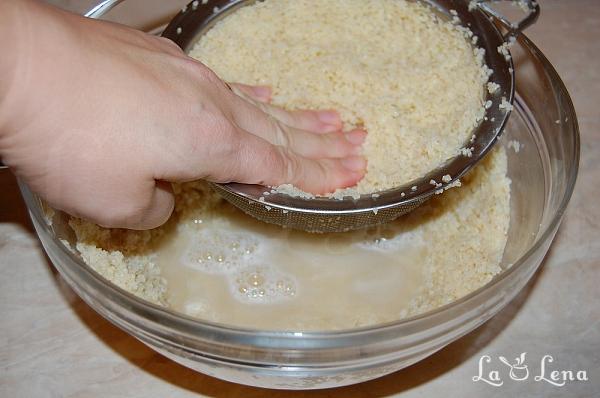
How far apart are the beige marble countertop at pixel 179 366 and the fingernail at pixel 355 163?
351mm

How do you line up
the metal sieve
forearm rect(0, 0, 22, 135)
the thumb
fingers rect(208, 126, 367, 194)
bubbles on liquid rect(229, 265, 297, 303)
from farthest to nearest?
bubbles on liquid rect(229, 265, 297, 303), the metal sieve, fingers rect(208, 126, 367, 194), the thumb, forearm rect(0, 0, 22, 135)

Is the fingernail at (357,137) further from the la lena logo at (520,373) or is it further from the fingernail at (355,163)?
the la lena logo at (520,373)

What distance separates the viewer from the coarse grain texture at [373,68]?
126 cm

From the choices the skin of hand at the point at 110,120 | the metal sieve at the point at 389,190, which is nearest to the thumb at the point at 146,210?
the skin of hand at the point at 110,120

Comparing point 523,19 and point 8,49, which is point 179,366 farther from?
point 523,19

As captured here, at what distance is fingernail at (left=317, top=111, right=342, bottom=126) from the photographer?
1.32 meters

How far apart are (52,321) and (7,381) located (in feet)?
0.42

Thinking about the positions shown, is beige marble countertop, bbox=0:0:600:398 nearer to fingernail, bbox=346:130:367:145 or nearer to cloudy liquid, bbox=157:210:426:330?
cloudy liquid, bbox=157:210:426:330

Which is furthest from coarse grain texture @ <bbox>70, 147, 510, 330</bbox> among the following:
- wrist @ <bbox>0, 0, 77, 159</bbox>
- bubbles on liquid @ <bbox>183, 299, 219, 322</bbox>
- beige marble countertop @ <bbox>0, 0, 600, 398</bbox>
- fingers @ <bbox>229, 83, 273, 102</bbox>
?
wrist @ <bbox>0, 0, 77, 159</bbox>

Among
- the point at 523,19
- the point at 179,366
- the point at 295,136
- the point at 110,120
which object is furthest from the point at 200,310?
the point at 523,19

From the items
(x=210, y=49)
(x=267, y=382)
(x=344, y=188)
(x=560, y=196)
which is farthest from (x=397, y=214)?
(x=210, y=49)

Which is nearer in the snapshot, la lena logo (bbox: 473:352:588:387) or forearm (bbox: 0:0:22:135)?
forearm (bbox: 0:0:22:135)

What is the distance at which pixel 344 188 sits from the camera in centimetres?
123

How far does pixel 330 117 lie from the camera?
132 centimetres
